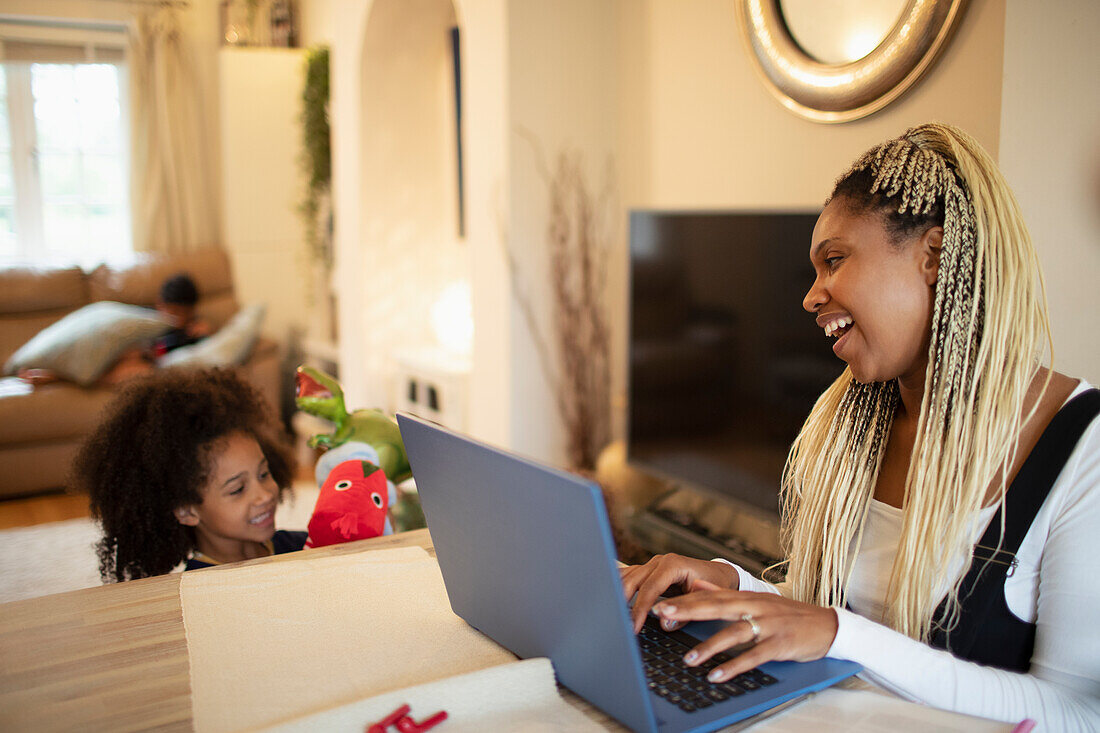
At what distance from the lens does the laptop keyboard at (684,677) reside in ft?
2.48

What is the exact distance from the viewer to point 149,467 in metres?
1.58

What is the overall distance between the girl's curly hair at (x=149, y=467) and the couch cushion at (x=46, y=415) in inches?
97.2

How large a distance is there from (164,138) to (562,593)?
5.30 m

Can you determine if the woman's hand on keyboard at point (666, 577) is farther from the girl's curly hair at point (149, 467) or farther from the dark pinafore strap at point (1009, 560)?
the girl's curly hair at point (149, 467)

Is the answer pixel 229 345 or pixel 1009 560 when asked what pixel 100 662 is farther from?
pixel 229 345

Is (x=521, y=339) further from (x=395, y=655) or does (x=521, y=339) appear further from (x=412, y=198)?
(x=395, y=655)

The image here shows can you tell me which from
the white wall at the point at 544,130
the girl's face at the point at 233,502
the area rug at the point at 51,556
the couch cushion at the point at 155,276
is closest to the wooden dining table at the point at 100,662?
the girl's face at the point at 233,502

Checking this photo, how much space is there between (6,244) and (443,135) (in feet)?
9.18

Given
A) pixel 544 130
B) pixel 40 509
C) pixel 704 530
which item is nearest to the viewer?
pixel 704 530

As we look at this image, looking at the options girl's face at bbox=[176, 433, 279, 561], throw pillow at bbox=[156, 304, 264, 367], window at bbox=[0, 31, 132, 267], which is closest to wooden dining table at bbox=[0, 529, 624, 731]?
girl's face at bbox=[176, 433, 279, 561]

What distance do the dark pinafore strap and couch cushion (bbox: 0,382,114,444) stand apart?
3739mm

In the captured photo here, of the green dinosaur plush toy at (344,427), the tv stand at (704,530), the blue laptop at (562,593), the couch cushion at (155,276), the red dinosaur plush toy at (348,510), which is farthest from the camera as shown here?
the couch cushion at (155,276)

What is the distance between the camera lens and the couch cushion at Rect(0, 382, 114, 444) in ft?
12.7

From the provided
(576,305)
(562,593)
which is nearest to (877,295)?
(562,593)
